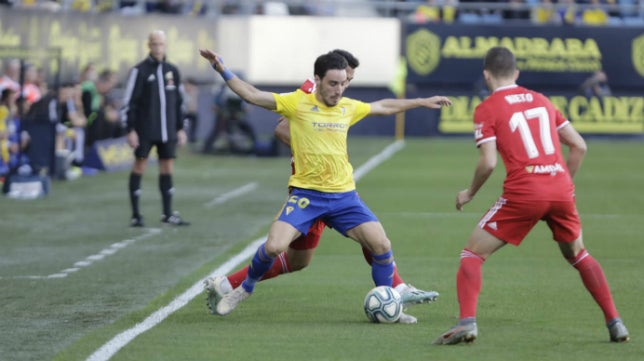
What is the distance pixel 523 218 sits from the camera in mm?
8375

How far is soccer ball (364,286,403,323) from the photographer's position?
30.4 ft

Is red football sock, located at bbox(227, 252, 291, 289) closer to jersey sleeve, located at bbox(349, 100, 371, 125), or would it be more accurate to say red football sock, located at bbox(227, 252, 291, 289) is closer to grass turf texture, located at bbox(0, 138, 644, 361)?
grass turf texture, located at bbox(0, 138, 644, 361)

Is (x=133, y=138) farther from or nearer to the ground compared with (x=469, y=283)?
nearer to the ground

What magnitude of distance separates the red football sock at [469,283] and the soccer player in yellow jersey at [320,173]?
45.5 inches

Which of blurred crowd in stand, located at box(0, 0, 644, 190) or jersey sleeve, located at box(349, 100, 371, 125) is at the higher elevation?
A: jersey sleeve, located at box(349, 100, 371, 125)

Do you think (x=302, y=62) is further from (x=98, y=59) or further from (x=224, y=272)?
(x=224, y=272)

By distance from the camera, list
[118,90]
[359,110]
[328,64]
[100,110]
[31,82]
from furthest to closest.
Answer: [118,90] < [100,110] < [31,82] < [359,110] < [328,64]

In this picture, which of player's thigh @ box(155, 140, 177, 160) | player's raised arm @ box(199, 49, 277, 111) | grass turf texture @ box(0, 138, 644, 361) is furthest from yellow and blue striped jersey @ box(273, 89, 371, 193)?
player's thigh @ box(155, 140, 177, 160)

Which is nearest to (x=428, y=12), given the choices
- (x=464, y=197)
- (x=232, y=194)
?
(x=232, y=194)

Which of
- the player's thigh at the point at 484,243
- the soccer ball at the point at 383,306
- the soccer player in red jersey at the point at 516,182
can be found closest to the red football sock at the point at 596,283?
the soccer player in red jersey at the point at 516,182

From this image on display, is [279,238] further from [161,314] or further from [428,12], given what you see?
[428,12]

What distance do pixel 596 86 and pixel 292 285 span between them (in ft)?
98.4

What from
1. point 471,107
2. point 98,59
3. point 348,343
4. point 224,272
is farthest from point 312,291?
point 471,107

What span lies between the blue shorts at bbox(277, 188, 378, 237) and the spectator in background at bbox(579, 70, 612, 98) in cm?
3123
